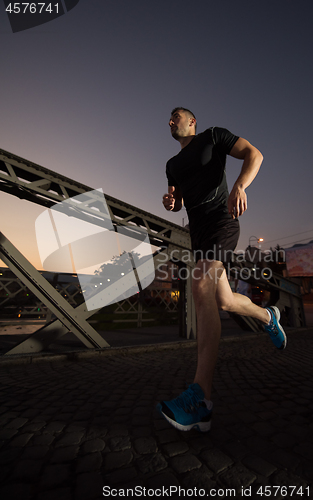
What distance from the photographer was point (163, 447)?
1.38 meters

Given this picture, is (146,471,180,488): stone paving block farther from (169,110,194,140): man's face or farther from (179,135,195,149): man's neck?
(169,110,194,140): man's face

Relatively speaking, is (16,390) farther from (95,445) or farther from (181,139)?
(181,139)

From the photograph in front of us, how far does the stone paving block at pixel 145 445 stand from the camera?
134 cm

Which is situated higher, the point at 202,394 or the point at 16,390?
the point at 202,394

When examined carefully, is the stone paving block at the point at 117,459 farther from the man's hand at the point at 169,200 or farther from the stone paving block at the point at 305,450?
the man's hand at the point at 169,200

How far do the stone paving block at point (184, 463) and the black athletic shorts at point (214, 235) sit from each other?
1278 mm

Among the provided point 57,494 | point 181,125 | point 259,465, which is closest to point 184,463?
point 259,465

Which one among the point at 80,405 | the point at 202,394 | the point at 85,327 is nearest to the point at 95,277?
the point at 85,327

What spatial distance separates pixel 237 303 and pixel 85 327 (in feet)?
9.67

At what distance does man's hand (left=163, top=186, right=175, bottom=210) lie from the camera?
2738 millimetres

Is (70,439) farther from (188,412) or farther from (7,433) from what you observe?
(188,412)

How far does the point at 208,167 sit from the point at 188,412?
1.94 metres

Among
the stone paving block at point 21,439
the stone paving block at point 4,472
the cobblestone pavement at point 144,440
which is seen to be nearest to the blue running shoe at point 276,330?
the cobblestone pavement at point 144,440

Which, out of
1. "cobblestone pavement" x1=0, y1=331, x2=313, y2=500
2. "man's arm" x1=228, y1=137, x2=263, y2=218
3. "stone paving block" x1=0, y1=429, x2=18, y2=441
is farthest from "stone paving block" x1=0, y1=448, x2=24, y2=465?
"man's arm" x1=228, y1=137, x2=263, y2=218
